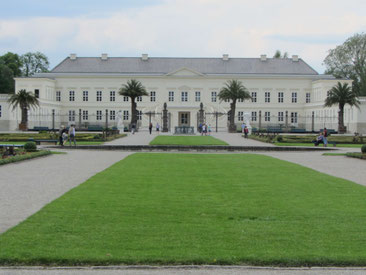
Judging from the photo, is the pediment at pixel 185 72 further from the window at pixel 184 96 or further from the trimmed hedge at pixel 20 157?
the trimmed hedge at pixel 20 157

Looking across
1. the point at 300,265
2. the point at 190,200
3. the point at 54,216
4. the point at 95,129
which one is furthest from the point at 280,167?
the point at 95,129

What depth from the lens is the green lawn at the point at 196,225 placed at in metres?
7.01

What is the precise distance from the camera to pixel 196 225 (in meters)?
8.69

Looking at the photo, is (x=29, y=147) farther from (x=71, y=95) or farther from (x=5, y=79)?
(x=5, y=79)

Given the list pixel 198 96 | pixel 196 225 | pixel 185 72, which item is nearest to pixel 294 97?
pixel 198 96

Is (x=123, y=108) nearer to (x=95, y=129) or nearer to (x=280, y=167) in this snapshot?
(x=95, y=129)

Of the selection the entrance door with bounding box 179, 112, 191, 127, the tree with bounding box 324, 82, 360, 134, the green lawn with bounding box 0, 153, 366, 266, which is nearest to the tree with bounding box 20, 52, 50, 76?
the entrance door with bounding box 179, 112, 191, 127

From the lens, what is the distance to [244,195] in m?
11.8

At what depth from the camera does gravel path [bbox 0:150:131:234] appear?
1005 centimetres

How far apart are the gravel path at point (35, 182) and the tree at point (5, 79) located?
6805 centimetres

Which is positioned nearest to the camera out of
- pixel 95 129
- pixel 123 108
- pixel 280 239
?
pixel 280 239

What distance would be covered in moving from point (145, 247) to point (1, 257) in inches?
73.5

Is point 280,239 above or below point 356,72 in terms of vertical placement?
below

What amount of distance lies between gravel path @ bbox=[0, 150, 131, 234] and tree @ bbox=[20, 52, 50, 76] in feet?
262
